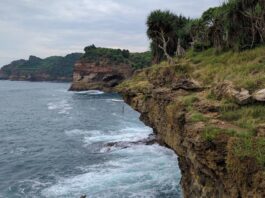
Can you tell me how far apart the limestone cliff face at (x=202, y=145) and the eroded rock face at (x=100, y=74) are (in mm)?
114241

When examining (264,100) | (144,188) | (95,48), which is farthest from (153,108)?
(95,48)

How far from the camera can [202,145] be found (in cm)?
1416

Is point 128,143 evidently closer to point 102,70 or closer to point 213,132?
point 213,132

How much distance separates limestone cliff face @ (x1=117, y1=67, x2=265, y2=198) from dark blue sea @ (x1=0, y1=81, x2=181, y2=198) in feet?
22.7

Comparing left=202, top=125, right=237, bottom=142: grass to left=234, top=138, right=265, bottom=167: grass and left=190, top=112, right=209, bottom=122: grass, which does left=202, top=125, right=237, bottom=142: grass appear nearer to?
left=234, top=138, right=265, bottom=167: grass

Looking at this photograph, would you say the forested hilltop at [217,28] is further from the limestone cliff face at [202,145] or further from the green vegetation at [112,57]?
the green vegetation at [112,57]

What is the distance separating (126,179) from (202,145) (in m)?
17.7

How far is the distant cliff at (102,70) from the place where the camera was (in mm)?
140500

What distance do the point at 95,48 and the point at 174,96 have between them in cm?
14153

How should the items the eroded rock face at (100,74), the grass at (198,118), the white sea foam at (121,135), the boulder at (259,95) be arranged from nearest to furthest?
the boulder at (259,95) < the grass at (198,118) < the white sea foam at (121,135) < the eroded rock face at (100,74)

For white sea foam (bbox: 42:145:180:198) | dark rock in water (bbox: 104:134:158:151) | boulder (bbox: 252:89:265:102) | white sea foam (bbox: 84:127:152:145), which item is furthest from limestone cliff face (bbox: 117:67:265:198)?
white sea foam (bbox: 84:127:152:145)

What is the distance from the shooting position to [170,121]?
20016 millimetres

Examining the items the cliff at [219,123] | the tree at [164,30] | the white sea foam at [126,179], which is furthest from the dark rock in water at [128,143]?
the cliff at [219,123]

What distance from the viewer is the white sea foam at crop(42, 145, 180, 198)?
28078 mm
